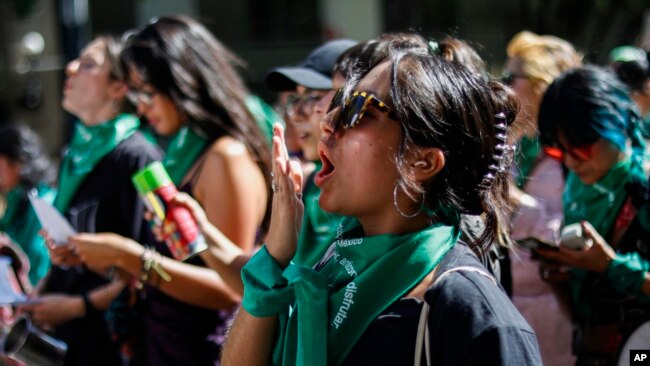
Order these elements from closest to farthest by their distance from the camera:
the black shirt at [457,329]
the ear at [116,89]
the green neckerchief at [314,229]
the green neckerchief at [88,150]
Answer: the black shirt at [457,329]
the green neckerchief at [314,229]
the green neckerchief at [88,150]
the ear at [116,89]

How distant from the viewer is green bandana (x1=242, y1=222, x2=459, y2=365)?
5.45 ft

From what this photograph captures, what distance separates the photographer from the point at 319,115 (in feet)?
9.06

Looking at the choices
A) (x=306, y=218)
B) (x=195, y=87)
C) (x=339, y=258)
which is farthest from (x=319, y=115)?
(x=339, y=258)

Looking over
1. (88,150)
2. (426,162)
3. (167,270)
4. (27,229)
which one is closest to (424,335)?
(426,162)

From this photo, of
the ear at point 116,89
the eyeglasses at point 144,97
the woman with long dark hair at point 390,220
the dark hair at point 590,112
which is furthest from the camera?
the ear at point 116,89

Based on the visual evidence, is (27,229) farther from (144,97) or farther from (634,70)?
(634,70)

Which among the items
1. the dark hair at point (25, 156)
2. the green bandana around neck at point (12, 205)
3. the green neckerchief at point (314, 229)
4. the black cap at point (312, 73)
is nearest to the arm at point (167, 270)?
the green neckerchief at point (314, 229)

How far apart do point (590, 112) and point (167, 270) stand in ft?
4.95

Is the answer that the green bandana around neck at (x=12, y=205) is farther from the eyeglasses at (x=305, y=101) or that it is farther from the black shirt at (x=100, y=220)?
the eyeglasses at (x=305, y=101)

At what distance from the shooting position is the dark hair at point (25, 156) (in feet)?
18.3

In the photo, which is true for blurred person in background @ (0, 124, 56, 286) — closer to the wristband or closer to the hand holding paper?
the wristband

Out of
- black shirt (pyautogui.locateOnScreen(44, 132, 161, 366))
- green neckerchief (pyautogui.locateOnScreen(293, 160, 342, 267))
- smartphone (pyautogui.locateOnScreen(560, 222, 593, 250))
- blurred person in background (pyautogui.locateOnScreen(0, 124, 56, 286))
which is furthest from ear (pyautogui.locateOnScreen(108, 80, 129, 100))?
smartphone (pyautogui.locateOnScreen(560, 222, 593, 250))

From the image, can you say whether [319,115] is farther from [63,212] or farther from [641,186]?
[63,212]

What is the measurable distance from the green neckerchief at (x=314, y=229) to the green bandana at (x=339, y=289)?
1.91 ft
